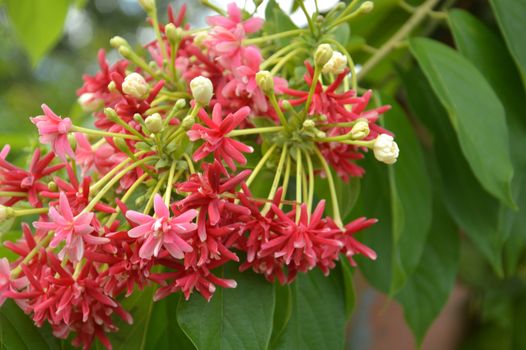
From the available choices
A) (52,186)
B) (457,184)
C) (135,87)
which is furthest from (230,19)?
(457,184)

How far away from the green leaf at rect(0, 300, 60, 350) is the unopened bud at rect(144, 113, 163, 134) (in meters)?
0.28

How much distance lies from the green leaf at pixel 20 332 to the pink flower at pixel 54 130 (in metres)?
0.21

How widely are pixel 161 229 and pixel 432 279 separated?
641 millimetres

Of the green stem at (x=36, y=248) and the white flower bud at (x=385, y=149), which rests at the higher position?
the white flower bud at (x=385, y=149)

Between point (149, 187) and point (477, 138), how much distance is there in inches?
17.1

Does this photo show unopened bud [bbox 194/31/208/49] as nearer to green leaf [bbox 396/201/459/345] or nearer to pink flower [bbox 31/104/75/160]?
pink flower [bbox 31/104/75/160]

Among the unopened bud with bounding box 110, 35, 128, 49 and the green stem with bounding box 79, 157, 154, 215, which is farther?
the unopened bud with bounding box 110, 35, 128, 49

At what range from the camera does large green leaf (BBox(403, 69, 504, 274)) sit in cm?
109

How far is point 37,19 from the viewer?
154 centimetres

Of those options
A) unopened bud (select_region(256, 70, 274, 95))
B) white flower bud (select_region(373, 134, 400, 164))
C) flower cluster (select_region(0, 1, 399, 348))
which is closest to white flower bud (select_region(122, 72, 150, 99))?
flower cluster (select_region(0, 1, 399, 348))

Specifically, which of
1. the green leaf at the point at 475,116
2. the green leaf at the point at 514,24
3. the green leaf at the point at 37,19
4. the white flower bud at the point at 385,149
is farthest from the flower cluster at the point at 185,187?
the green leaf at the point at 37,19

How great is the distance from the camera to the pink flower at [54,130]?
2.19 ft

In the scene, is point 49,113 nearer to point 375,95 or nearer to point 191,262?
point 191,262

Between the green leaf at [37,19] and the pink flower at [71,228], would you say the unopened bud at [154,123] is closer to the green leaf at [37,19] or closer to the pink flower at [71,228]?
the pink flower at [71,228]
